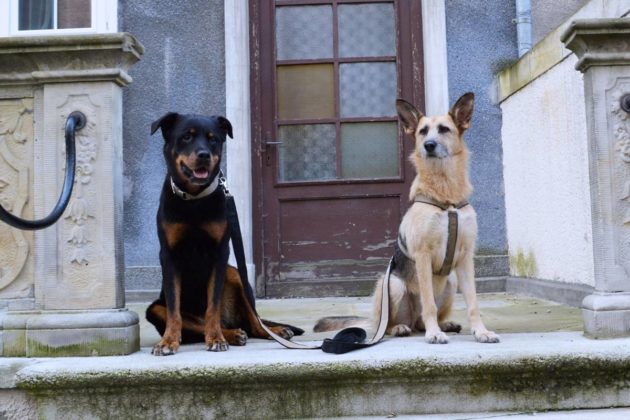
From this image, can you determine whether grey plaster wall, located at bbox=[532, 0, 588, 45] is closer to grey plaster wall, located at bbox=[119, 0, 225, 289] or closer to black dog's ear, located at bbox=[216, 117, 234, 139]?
grey plaster wall, located at bbox=[119, 0, 225, 289]

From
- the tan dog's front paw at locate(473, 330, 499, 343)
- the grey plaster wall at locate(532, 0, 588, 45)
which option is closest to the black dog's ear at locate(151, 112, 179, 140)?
the tan dog's front paw at locate(473, 330, 499, 343)

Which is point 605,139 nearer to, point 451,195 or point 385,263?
point 451,195

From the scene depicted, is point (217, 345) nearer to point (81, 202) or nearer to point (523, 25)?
point (81, 202)

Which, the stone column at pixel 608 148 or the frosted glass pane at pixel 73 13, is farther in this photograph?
the frosted glass pane at pixel 73 13

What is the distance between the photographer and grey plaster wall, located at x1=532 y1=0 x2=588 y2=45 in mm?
5953

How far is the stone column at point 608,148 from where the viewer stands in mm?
3115

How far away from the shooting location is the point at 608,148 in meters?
3.16

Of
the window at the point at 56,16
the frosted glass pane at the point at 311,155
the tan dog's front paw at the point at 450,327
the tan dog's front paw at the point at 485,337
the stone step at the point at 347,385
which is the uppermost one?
the window at the point at 56,16

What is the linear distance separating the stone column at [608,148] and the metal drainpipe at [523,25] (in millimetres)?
2805

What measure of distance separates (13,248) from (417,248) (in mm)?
1951

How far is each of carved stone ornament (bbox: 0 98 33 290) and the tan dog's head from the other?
6.10 feet

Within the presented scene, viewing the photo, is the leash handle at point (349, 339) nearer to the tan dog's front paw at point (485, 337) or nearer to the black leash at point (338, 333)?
the black leash at point (338, 333)

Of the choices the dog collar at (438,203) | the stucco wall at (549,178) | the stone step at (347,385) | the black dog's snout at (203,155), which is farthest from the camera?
the stucco wall at (549,178)

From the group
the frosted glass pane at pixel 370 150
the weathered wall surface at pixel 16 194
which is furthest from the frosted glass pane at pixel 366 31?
the weathered wall surface at pixel 16 194
